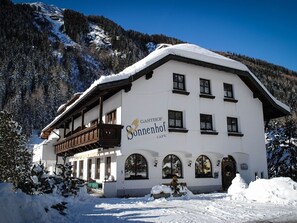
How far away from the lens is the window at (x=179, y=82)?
2017 cm

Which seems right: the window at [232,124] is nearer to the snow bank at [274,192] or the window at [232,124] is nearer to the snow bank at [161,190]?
the snow bank at [274,192]

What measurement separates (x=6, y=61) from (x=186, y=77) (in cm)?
9923

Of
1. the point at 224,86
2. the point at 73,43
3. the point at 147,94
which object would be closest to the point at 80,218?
the point at 147,94

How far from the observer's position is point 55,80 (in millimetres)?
101750

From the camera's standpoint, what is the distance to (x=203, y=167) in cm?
2000

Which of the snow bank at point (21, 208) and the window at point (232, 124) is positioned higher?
the window at point (232, 124)

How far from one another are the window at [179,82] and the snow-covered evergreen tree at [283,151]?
448 inches

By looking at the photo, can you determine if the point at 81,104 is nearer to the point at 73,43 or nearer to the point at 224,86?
the point at 224,86

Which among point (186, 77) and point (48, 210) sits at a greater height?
point (186, 77)

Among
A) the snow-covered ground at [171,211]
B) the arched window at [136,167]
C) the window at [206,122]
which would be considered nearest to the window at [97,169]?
the arched window at [136,167]

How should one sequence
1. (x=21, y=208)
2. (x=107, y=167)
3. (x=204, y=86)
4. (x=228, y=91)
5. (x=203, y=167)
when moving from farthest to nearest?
(x=228, y=91), (x=204, y=86), (x=203, y=167), (x=107, y=167), (x=21, y=208)

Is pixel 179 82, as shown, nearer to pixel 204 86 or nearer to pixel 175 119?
pixel 204 86

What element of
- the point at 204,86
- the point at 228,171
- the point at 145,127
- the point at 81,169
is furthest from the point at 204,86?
the point at 81,169

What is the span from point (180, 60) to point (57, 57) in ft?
370
